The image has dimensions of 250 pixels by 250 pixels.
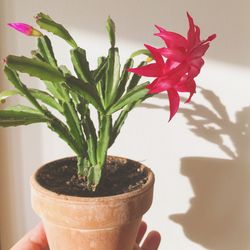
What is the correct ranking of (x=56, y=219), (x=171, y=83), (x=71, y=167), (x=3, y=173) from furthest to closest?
(x=3, y=173) → (x=71, y=167) → (x=56, y=219) → (x=171, y=83)

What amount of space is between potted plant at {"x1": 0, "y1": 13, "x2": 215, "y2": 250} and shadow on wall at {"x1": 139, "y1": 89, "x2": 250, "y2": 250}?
0.81 feet

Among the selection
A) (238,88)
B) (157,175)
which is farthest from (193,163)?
(238,88)

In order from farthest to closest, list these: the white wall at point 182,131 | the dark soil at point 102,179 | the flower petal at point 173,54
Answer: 1. the white wall at point 182,131
2. the dark soil at point 102,179
3. the flower petal at point 173,54

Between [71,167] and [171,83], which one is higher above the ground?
[171,83]

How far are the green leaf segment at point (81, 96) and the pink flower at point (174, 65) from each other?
110 millimetres

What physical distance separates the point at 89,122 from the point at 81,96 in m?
0.07

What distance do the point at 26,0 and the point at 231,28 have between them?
57 cm

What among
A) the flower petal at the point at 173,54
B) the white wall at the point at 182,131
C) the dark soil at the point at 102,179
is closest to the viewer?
the flower petal at the point at 173,54

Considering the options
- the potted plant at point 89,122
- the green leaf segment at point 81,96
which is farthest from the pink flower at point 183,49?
the green leaf segment at point 81,96

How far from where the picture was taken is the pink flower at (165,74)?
2.07ft

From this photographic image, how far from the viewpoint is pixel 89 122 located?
2.63ft

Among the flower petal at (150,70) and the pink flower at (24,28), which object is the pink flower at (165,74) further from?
the pink flower at (24,28)

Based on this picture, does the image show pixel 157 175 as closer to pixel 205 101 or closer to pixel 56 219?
pixel 205 101

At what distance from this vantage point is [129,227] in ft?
2.54
